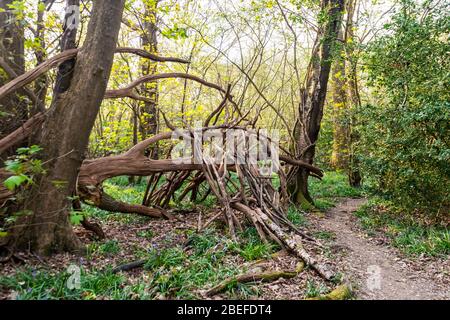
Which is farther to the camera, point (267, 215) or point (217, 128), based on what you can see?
point (217, 128)

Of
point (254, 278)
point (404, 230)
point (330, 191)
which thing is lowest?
point (254, 278)

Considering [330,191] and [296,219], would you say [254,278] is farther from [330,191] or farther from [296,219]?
[330,191]

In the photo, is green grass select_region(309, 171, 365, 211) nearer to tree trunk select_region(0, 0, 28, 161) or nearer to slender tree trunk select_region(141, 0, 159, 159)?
slender tree trunk select_region(141, 0, 159, 159)

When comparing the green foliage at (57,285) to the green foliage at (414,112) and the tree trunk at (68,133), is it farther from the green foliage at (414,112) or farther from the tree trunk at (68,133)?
the green foliage at (414,112)

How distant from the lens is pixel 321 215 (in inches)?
280

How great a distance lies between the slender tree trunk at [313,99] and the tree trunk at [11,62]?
5647 millimetres

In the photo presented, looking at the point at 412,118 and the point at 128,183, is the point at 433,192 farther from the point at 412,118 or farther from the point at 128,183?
the point at 128,183

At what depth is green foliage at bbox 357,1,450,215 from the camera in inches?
220

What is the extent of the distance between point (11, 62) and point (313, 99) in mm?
6113

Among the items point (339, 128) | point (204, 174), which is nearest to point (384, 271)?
point (204, 174)

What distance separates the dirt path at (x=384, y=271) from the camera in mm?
3736

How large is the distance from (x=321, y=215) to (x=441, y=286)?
3.24 metres

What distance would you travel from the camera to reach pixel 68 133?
11.9 ft
